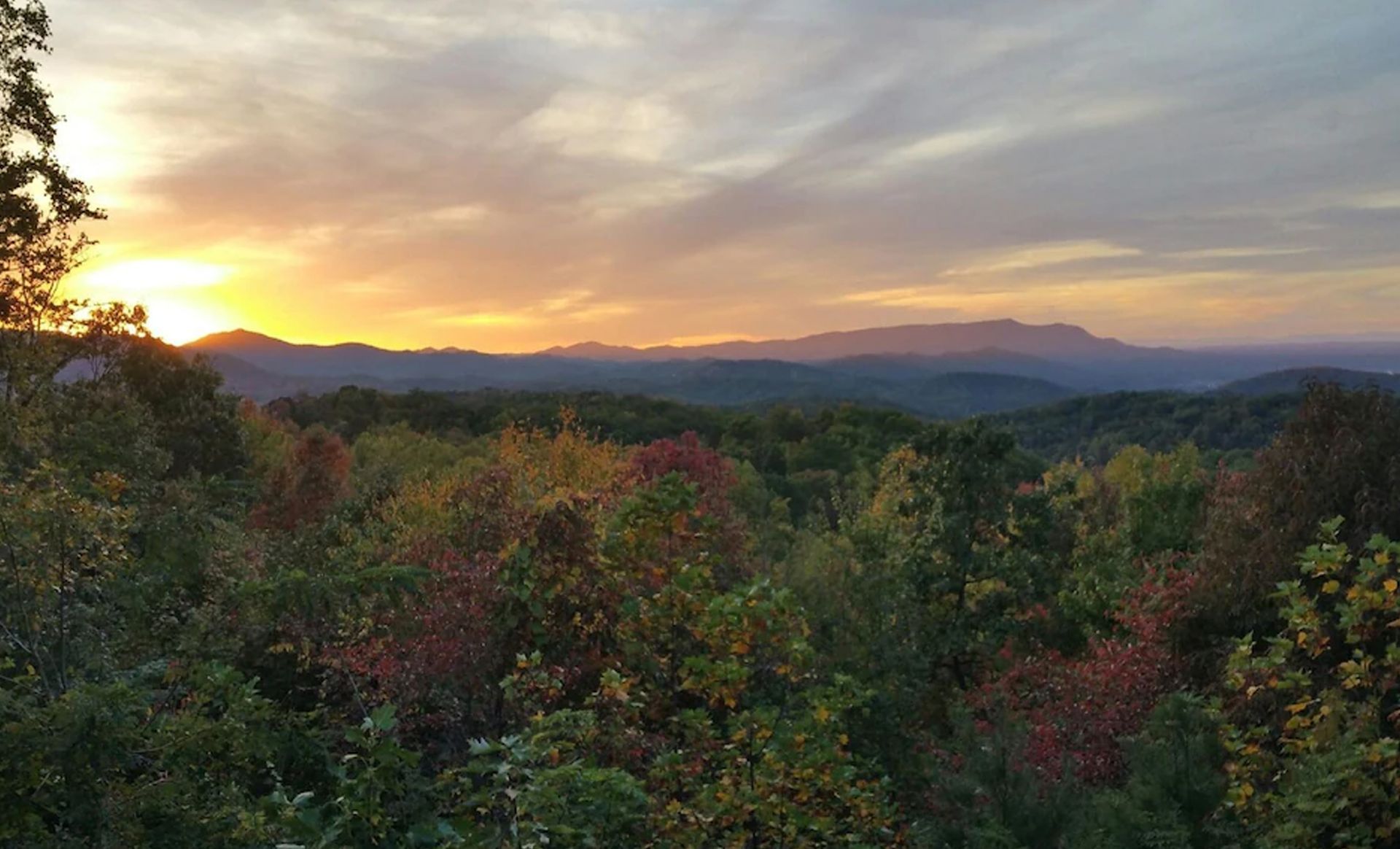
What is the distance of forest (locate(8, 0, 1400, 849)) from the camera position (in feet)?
13.9

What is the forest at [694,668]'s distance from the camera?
4.25 meters

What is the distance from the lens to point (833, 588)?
1239cm

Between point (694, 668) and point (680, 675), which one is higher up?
point (694, 668)

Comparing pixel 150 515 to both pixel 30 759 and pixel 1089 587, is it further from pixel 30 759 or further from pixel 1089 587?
pixel 1089 587

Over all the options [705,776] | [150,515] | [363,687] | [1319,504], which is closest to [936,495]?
[1319,504]

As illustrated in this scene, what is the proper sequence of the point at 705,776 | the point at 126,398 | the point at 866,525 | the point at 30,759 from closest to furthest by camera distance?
the point at 30,759
the point at 705,776
the point at 866,525
the point at 126,398

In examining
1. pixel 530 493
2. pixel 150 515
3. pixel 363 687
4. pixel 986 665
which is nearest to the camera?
pixel 363 687

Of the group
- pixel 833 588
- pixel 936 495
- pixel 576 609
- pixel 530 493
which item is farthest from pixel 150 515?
pixel 936 495

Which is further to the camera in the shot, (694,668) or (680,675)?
(680,675)

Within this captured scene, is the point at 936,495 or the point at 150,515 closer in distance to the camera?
the point at 150,515

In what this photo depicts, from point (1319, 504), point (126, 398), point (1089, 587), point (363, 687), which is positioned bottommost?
point (1089, 587)

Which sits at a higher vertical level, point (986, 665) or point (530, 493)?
point (530, 493)

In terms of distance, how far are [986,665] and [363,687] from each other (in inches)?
353

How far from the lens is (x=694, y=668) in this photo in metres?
5.91
